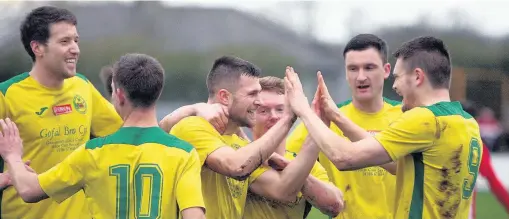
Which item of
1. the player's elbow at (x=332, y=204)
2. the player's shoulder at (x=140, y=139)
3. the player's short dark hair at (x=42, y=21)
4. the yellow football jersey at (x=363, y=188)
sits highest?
the player's short dark hair at (x=42, y=21)

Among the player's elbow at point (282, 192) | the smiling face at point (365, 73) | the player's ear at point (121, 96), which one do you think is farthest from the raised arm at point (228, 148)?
the smiling face at point (365, 73)

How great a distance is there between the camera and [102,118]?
7008 mm

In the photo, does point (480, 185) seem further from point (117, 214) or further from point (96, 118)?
point (117, 214)

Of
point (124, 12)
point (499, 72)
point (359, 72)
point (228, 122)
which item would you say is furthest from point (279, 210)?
point (499, 72)

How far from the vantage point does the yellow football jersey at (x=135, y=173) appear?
502 cm

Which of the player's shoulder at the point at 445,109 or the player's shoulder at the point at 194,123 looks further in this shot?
the player's shoulder at the point at 194,123

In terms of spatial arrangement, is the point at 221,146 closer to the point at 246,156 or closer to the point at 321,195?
the point at 246,156

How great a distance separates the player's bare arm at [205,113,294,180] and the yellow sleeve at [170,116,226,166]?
0.05 metres

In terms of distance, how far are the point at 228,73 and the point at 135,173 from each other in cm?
130

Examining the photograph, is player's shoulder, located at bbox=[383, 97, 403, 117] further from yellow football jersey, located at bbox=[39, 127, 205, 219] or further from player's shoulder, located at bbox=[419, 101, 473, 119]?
yellow football jersey, located at bbox=[39, 127, 205, 219]

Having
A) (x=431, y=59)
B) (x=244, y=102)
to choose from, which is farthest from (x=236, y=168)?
(x=431, y=59)

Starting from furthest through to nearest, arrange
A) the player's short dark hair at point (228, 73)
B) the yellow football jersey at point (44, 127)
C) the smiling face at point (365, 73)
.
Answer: the smiling face at point (365, 73), the yellow football jersey at point (44, 127), the player's short dark hair at point (228, 73)

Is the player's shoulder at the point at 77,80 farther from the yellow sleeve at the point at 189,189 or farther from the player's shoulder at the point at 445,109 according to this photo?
the player's shoulder at the point at 445,109

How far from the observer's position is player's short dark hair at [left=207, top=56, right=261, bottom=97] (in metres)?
6.03
